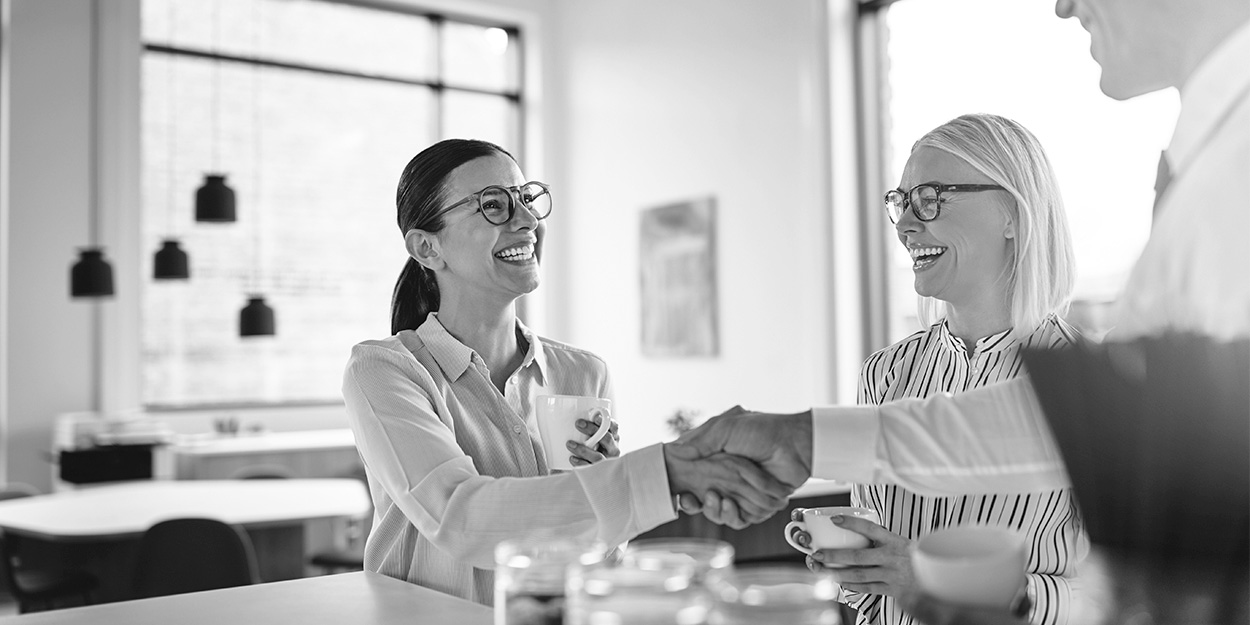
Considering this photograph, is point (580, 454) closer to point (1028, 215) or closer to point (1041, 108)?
point (1028, 215)

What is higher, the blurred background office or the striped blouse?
the blurred background office

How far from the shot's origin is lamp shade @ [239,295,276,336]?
6.83 metres

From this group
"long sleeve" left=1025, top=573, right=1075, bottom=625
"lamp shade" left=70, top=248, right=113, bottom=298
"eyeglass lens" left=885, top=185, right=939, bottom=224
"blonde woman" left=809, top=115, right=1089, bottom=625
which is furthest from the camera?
"lamp shade" left=70, top=248, right=113, bottom=298

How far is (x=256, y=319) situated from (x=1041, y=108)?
4.61 metres

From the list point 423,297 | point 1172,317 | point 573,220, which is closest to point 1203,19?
point 1172,317

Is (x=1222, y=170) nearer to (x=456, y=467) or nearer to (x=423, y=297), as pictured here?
(x=456, y=467)

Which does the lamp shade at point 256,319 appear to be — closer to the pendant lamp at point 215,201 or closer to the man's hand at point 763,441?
the pendant lamp at point 215,201

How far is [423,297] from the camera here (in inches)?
87.2

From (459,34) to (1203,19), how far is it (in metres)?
8.27

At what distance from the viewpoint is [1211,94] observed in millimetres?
912

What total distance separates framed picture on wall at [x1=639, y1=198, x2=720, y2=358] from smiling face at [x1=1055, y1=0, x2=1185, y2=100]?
6.33m

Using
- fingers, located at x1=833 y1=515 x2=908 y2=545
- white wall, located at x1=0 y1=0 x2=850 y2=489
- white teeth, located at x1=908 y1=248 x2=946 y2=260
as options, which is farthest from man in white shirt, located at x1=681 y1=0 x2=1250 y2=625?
white wall, located at x1=0 y1=0 x2=850 y2=489

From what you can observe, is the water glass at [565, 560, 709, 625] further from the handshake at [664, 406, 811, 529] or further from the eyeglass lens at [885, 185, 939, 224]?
the eyeglass lens at [885, 185, 939, 224]

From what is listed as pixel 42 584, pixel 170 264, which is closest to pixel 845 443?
pixel 42 584
